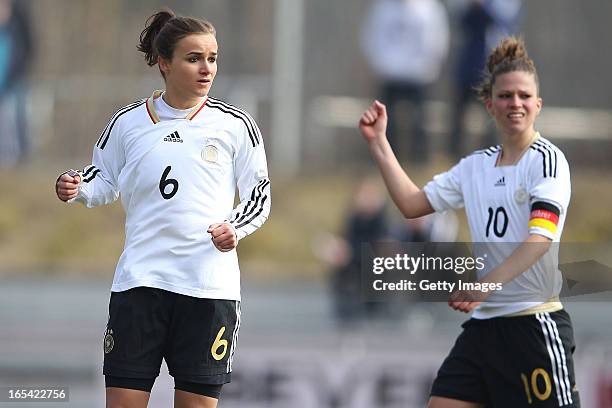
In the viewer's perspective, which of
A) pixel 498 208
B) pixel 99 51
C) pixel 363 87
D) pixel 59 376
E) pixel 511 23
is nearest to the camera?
pixel 498 208

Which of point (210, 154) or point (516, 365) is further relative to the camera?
point (516, 365)

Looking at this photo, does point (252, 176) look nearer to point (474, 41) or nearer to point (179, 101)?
point (179, 101)

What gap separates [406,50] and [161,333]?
8984 mm

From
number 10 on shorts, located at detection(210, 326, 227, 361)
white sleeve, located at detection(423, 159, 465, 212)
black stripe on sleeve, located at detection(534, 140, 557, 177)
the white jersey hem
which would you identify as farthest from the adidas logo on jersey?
black stripe on sleeve, located at detection(534, 140, 557, 177)

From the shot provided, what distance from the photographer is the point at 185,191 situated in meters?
5.18

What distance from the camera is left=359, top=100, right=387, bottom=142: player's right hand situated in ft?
19.0

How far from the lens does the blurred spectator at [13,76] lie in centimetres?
1465

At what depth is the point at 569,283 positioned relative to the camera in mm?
5652

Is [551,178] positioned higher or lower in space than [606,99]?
lower

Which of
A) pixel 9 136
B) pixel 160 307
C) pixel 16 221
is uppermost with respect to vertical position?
pixel 9 136

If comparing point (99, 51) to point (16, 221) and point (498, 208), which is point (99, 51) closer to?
point (16, 221)

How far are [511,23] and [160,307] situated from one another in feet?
28.0

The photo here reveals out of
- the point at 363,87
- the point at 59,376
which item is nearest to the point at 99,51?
the point at 363,87

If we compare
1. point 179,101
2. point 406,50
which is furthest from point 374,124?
point 406,50
